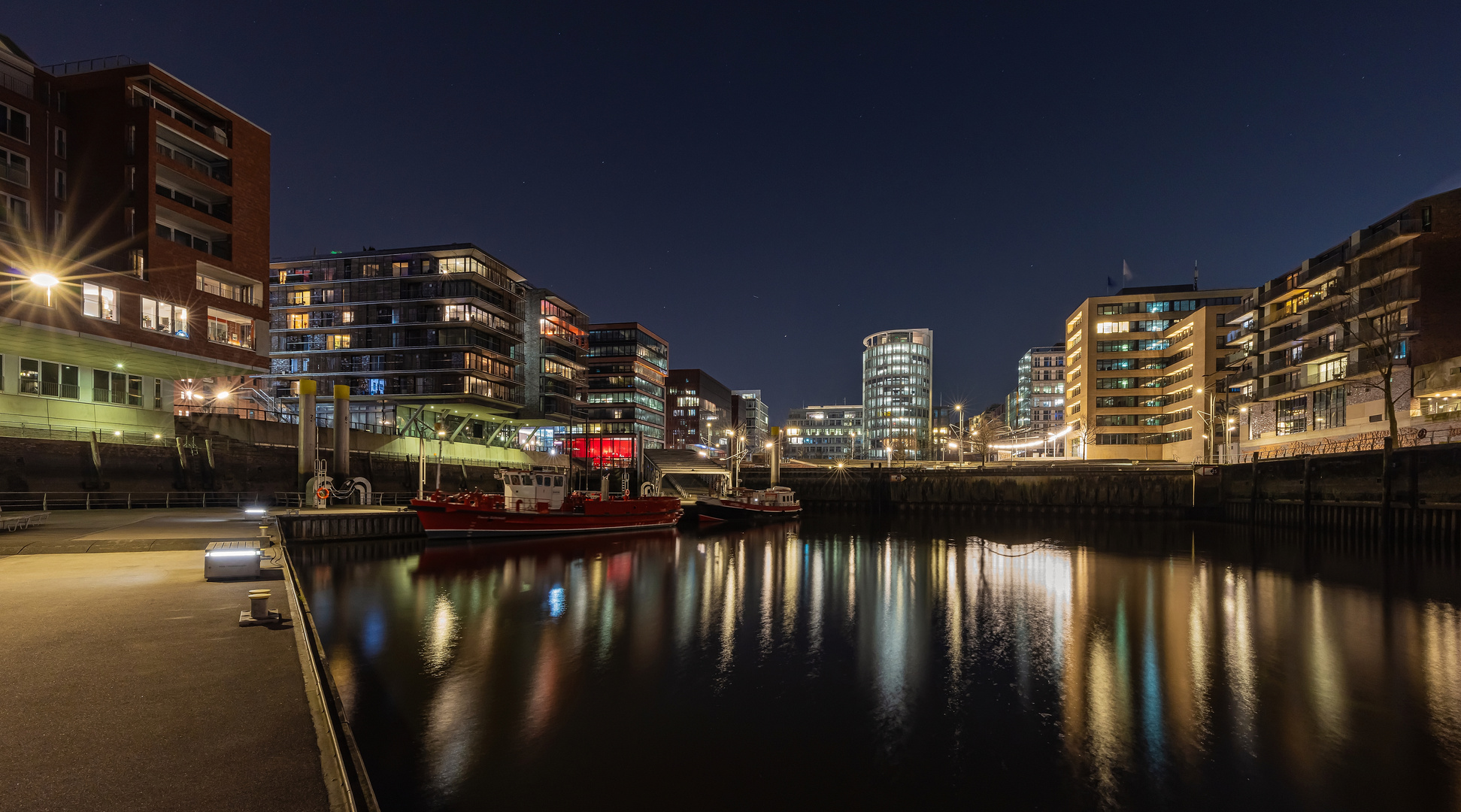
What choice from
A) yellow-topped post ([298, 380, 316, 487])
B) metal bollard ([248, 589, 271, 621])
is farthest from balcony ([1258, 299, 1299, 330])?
metal bollard ([248, 589, 271, 621])

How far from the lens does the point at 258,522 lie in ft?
95.7

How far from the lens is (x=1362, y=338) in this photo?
60469 mm

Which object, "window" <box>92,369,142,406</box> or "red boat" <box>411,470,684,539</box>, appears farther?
"window" <box>92,369,142,406</box>

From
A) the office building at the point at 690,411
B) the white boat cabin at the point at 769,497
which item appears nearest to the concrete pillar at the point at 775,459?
the white boat cabin at the point at 769,497

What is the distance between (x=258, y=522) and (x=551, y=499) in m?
17.9

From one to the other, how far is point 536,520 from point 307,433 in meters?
14.0

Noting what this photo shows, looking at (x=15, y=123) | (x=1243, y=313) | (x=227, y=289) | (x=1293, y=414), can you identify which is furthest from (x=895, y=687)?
(x=1243, y=313)

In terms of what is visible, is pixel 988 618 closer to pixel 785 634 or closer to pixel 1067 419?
pixel 785 634

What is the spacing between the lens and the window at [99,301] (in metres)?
37.1

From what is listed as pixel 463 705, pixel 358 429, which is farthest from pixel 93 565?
pixel 358 429

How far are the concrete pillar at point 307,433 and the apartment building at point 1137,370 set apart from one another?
3902 inches

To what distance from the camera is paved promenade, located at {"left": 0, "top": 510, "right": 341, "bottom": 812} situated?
18.9ft

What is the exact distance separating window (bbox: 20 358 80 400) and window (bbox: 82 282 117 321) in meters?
6.94

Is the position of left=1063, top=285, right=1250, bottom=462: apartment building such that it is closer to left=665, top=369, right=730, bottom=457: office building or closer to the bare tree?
the bare tree
